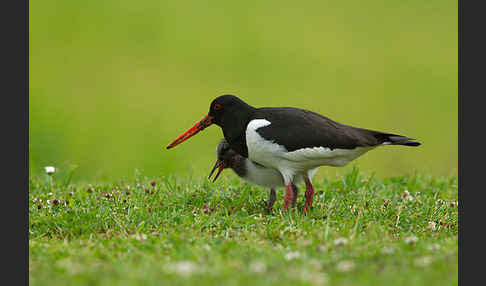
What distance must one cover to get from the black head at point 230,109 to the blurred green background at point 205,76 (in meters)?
6.33

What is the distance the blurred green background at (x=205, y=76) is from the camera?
14.2 metres

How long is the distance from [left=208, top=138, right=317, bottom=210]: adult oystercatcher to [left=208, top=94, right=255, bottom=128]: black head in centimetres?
52

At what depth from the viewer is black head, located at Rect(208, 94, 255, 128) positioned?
21.2 ft

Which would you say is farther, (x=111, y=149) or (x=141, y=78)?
(x=141, y=78)

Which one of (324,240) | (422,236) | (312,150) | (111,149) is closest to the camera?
(324,240)

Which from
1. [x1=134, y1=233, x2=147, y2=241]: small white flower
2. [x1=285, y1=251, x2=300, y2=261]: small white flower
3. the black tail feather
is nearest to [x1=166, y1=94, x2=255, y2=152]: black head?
the black tail feather

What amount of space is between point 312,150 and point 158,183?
2430mm

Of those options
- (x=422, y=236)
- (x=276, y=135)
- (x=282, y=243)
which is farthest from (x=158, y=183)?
(x=422, y=236)

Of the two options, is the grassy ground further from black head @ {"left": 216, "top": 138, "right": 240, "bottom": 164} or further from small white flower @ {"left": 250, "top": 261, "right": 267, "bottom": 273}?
black head @ {"left": 216, "top": 138, "right": 240, "bottom": 164}

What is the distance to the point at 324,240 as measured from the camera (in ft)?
15.4

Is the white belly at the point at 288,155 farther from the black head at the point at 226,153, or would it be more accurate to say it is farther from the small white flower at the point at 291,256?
the small white flower at the point at 291,256

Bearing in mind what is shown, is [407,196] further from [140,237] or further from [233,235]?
[140,237]

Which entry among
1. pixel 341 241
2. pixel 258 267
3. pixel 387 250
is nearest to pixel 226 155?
pixel 341 241

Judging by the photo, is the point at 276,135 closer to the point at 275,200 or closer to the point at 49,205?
the point at 275,200
